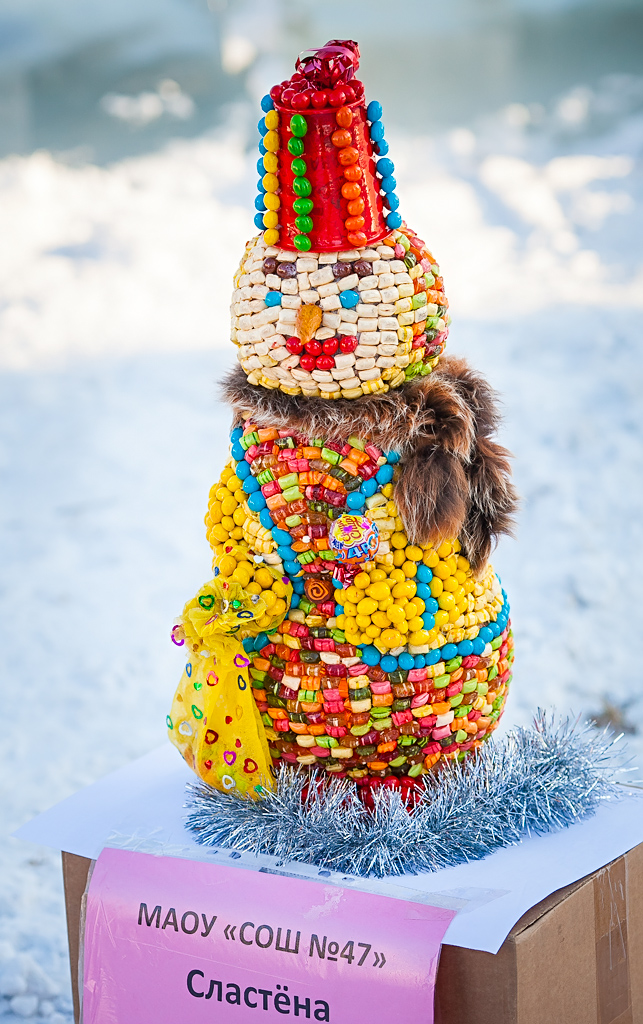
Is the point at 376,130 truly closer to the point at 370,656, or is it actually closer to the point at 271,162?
the point at 271,162

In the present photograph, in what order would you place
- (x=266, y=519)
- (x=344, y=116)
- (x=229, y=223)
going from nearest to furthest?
(x=344, y=116) → (x=266, y=519) → (x=229, y=223)

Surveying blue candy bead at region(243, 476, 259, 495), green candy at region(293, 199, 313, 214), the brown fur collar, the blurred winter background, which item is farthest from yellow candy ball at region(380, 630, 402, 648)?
the blurred winter background

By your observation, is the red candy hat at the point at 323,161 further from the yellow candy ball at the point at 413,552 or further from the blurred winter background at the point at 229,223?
the blurred winter background at the point at 229,223

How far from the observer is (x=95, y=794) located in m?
1.38

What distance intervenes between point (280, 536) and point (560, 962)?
1.76 feet

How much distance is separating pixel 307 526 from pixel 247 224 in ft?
9.05

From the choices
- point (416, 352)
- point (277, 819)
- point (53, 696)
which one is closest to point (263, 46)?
point (53, 696)

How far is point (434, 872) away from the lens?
3.78ft

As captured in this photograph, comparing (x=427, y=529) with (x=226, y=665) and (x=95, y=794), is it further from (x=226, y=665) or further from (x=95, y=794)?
(x=95, y=794)

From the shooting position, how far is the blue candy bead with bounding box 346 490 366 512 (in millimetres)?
1167

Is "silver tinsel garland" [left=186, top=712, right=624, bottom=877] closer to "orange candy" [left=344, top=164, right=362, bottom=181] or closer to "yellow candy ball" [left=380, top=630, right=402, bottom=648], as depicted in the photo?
"yellow candy ball" [left=380, top=630, right=402, bottom=648]

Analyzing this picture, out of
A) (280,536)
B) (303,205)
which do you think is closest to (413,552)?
(280,536)

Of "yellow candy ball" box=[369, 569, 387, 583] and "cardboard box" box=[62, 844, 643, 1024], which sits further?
"yellow candy ball" box=[369, 569, 387, 583]

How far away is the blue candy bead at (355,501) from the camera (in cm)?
117
